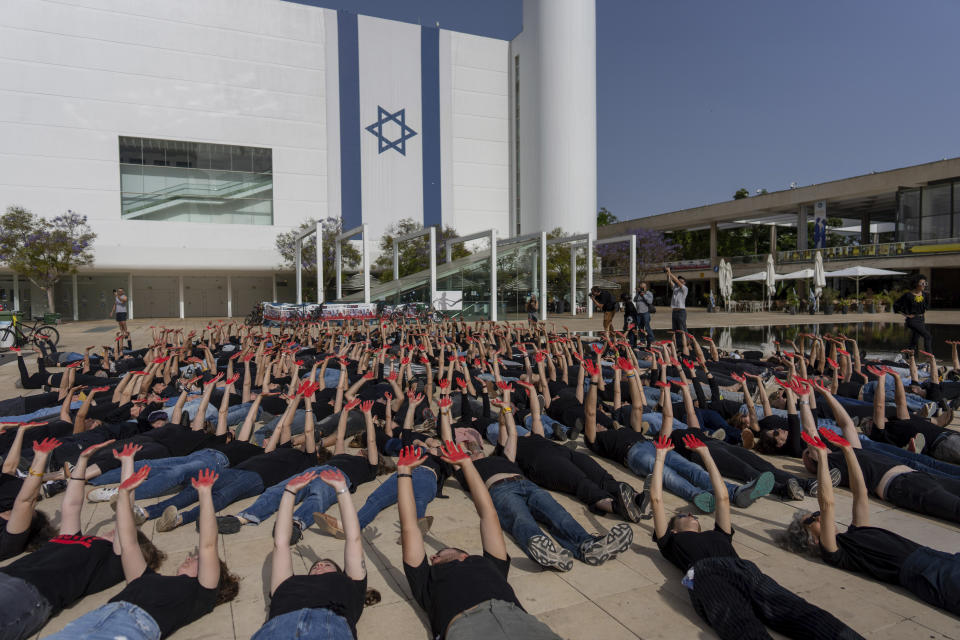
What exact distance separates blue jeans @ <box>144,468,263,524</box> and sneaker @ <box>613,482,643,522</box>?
286 cm

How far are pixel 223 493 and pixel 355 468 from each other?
3.31 feet

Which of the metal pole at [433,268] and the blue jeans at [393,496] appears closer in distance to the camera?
the blue jeans at [393,496]

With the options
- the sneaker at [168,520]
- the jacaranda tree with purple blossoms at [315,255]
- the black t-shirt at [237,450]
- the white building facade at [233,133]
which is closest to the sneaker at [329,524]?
the sneaker at [168,520]

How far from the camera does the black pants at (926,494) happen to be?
3.78 m

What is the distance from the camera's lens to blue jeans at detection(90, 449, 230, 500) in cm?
451

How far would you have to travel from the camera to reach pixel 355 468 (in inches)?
181

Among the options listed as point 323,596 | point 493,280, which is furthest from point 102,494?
point 493,280

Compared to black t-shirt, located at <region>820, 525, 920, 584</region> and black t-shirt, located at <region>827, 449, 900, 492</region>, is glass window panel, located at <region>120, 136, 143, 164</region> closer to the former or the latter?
black t-shirt, located at <region>827, 449, 900, 492</region>

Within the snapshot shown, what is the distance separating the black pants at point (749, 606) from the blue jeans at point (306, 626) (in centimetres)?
174

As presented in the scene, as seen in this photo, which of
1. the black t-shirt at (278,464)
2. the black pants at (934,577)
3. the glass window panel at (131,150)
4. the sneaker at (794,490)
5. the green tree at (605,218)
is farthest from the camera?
the green tree at (605,218)

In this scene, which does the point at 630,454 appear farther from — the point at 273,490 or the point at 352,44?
the point at 352,44

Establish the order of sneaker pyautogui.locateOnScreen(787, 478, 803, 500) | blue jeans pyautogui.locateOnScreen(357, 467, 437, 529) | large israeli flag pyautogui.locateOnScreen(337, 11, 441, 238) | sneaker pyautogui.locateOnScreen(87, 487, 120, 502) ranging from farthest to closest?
large israeli flag pyautogui.locateOnScreen(337, 11, 441, 238), sneaker pyautogui.locateOnScreen(87, 487, 120, 502), sneaker pyautogui.locateOnScreen(787, 478, 803, 500), blue jeans pyautogui.locateOnScreen(357, 467, 437, 529)

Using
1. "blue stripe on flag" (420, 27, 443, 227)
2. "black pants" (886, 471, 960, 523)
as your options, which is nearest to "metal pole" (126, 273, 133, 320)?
"blue stripe on flag" (420, 27, 443, 227)

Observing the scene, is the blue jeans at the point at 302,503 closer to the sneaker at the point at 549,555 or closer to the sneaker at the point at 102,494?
the sneaker at the point at 102,494
